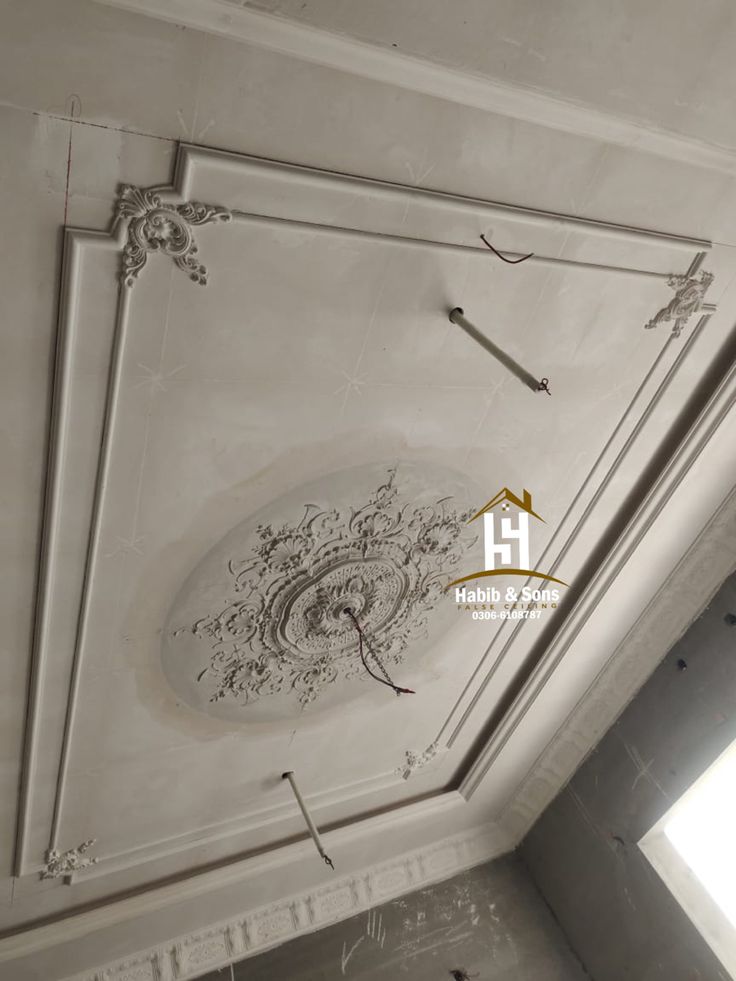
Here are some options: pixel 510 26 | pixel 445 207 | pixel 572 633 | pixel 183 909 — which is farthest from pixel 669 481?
pixel 183 909

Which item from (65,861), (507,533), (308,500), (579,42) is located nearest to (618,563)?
(507,533)

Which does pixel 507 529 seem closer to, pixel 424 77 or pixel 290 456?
pixel 290 456

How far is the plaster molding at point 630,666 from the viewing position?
2.76 meters

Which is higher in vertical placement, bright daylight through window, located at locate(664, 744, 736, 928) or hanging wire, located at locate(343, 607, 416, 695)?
hanging wire, located at locate(343, 607, 416, 695)

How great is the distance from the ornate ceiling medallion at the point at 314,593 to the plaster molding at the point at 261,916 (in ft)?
3.77

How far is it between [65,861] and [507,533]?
2017mm

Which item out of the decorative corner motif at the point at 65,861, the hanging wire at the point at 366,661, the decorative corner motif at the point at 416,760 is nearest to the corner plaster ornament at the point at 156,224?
the hanging wire at the point at 366,661

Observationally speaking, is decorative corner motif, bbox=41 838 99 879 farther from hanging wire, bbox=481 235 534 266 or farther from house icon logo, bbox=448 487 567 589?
hanging wire, bbox=481 235 534 266

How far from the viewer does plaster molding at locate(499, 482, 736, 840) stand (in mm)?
2756

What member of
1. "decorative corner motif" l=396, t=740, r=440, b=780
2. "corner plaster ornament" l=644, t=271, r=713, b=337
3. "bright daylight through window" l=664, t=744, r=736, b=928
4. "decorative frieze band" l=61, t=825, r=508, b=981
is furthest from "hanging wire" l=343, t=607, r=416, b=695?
"bright daylight through window" l=664, t=744, r=736, b=928

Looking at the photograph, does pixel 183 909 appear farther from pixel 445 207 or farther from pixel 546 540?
pixel 445 207

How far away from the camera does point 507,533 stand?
7.58 feet

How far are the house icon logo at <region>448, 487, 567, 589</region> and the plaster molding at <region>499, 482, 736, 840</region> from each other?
83 cm

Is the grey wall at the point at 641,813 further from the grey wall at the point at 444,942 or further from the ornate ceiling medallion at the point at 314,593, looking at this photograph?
the ornate ceiling medallion at the point at 314,593
